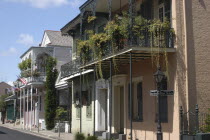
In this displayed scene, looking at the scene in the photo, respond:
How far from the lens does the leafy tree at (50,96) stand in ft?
93.9

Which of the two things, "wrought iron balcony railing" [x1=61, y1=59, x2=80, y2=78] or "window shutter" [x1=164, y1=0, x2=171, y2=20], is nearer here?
"window shutter" [x1=164, y1=0, x2=171, y2=20]

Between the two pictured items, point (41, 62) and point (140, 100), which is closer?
point (140, 100)

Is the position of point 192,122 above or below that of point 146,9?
below

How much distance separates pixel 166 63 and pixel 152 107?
224 centimetres

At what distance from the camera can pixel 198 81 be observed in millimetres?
13969

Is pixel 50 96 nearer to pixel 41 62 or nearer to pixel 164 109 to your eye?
pixel 41 62

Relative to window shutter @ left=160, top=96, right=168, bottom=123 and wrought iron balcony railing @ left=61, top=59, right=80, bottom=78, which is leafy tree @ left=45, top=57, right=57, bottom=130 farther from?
window shutter @ left=160, top=96, right=168, bottom=123

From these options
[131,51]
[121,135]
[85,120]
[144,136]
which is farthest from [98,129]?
[131,51]

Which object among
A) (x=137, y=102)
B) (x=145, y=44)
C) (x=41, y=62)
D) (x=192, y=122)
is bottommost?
(x=192, y=122)

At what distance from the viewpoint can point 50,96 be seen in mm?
28891

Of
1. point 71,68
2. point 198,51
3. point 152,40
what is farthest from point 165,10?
point 71,68

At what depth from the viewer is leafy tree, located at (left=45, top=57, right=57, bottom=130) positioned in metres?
28.6

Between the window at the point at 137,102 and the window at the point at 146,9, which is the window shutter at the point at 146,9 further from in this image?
the window at the point at 137,102

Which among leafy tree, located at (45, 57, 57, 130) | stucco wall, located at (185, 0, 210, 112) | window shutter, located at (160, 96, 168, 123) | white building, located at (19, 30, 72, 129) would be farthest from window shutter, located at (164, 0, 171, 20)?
white building, located at (19, 30, 72, 129)
